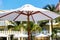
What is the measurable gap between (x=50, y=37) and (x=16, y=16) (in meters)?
28.6

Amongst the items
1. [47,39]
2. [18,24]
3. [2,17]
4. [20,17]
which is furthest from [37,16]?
[18,24]

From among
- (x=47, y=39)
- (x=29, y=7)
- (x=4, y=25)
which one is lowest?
(x=29, y=7)

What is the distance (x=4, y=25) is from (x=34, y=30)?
5.14 metres

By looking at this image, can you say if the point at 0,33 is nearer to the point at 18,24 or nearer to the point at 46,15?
the point at 18,24

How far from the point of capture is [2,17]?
10703mm

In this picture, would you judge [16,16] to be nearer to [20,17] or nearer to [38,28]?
[20,17]

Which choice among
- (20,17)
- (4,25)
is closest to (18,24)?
(4,25)

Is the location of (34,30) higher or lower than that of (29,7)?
higher

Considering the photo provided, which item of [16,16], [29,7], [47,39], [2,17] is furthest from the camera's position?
[47,39]

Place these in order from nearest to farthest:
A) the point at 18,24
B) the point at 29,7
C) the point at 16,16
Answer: the point at 29,7 → the point at 16,16 → the point at 18,24

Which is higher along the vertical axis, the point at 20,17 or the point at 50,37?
the point at 50,37

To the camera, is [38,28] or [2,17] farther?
[38,28]

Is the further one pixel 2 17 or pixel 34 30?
pixel 34 30

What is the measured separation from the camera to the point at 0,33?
3816cm
